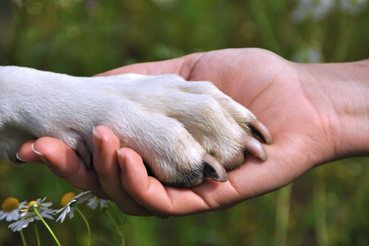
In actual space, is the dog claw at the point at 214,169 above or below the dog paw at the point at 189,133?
below

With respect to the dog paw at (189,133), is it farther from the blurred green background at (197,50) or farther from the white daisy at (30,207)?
the blurred green background at (197,50)

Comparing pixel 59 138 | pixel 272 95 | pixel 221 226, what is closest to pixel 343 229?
pixel 221 226

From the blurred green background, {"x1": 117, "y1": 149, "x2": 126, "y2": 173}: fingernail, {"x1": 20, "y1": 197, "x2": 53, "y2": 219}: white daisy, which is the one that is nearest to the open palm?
{"x1": 117, "y1": 149, "x2": 126, "y2": 173}: fingernail

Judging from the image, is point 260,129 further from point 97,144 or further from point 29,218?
point 29,218

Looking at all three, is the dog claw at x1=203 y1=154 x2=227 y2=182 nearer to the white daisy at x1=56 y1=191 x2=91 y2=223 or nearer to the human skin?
the human skin

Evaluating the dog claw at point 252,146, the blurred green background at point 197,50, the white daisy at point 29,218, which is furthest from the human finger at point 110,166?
the dog claw at point 252,146

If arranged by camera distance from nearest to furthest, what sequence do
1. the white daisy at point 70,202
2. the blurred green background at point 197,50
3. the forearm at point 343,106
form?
the white daisy at point 70,202 → the forearm at point 343,106 → the blurred green background at point 197,50

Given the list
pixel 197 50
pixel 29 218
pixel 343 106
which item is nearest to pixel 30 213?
pixel 29 218
